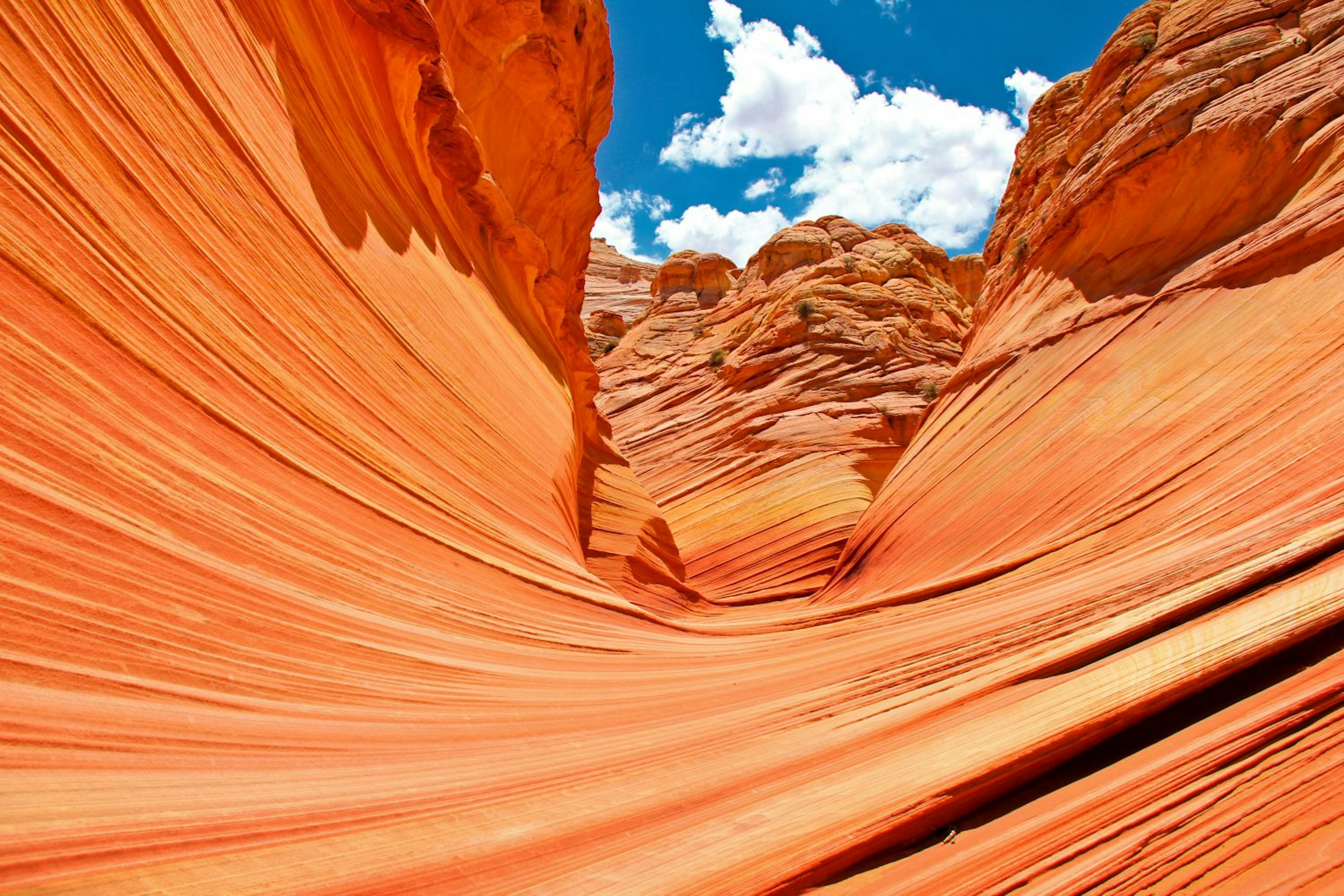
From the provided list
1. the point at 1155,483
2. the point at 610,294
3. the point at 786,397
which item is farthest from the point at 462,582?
the point at 610,294

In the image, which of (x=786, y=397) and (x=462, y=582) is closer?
(x=462, y=582)

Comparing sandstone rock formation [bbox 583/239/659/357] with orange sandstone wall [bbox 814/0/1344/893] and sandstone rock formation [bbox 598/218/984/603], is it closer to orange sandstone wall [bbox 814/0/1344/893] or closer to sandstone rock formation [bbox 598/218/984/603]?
sandstone rock formation [bbox 598/218/984/603]

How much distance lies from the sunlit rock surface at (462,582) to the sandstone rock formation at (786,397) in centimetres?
603

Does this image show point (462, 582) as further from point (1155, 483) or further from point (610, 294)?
point (610, 294)

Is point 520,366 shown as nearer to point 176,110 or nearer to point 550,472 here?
point 550,472

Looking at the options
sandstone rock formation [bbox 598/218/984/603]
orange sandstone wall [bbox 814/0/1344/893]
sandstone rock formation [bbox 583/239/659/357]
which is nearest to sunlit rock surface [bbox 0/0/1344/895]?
orange sandstone wall [bbox 814/0/1344/893]

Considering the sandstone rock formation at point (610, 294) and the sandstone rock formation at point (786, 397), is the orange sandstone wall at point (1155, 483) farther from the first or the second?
the sandstone rock formation at point (610, 294)

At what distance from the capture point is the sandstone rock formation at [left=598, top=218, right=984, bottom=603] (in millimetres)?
14086

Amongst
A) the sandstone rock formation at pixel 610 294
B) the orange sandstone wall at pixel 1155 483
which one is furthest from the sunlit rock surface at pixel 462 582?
the sandstone rock formation at pixel 610 294

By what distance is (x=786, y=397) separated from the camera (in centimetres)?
1717

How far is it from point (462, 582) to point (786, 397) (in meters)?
13.5

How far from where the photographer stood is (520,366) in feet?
27.1

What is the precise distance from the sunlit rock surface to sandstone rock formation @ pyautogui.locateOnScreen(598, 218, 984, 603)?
19.8 ft

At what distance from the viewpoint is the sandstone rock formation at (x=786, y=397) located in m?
14.1
